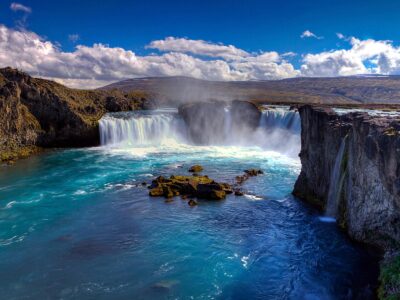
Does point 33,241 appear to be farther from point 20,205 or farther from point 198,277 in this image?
point 198,277

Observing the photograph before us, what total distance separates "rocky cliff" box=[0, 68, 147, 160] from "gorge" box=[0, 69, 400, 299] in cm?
758

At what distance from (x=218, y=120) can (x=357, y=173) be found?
4444cm

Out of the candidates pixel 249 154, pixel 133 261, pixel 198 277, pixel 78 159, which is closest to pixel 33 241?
pixel 133 261

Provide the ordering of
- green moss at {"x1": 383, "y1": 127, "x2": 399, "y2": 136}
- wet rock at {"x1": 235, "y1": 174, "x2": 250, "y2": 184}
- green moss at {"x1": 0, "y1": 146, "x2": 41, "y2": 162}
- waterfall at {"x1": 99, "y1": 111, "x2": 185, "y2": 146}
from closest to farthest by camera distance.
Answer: green moss at {"x1": 383, "y1": 127, "x2": 399, "y2": 136}
wet rock at {"x1": 235, "y1": 174, "x2": 250, "y2": 184}
green moss at {"x1": 0, "y1": 146, "x2": 41, "y2": 162}
waterfall at {"x1": 99, "y1": 111, "x2": 185, "y2": 146}

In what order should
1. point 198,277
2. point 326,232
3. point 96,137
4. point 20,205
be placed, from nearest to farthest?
point 198,277 → point 326,232 → point 20,205 → point 96,137

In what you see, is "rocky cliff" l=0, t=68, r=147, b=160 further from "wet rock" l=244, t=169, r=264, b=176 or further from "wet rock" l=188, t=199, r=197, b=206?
"wet rock" l=244, t=169, r=264, b=176

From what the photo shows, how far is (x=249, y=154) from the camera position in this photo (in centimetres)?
5075

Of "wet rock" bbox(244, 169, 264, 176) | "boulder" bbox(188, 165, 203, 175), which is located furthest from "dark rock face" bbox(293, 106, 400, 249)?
"boulder" bbox(188, 165, 203, 175)

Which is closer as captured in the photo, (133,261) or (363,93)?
(133,261)

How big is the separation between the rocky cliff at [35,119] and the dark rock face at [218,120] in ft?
55.6

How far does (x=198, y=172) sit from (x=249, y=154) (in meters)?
13.6

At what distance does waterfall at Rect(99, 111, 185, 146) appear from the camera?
2368 inches

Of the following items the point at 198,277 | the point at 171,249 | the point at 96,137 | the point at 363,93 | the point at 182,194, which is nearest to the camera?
the point at 198,277

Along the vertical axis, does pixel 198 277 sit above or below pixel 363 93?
below
